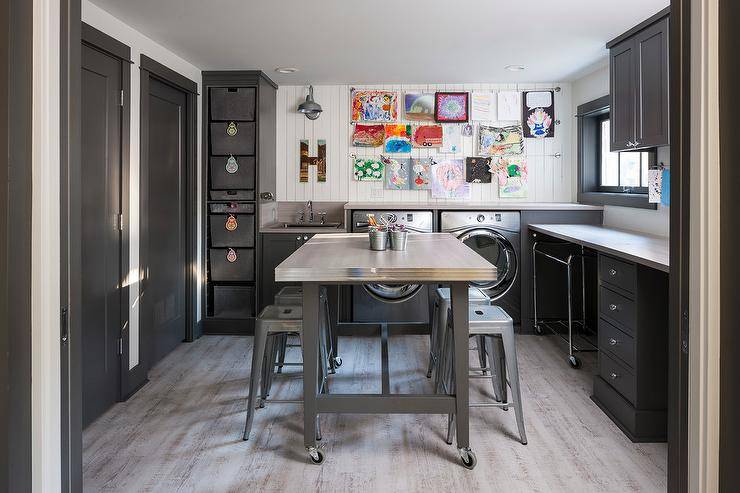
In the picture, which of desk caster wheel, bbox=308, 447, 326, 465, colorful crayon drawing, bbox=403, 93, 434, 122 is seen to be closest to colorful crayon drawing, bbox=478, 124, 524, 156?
colorful crayon drawing, bbox=403, 93, 434, 122

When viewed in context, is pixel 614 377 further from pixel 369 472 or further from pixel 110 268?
pixel 110 268

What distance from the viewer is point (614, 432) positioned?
2.89 meters

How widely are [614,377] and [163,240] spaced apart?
321 cm

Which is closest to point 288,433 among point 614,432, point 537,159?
point 614,432

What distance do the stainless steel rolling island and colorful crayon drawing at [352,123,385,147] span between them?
297 centimetres

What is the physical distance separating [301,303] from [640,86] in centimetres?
244

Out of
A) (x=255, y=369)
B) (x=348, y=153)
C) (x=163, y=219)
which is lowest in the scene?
(x=255, y=369)

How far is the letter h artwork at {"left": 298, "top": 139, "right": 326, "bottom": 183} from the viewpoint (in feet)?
18.1

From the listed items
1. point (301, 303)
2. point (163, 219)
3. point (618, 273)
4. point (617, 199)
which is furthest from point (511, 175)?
Answer: point (163, 219)

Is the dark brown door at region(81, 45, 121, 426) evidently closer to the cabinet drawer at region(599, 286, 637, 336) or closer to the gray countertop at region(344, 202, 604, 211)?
the gray countertop at region(344, 202, 604, 211)

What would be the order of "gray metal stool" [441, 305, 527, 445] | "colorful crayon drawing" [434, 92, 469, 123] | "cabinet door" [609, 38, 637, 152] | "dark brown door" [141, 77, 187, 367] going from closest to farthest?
"gray metal stool" [441, 305, 527, 445], "cabinet door" [609, 38, 637, 152], "dark brown door" [141, 77, 187, 367], "colorful crayon drawing" [434, 92, 469, 123]

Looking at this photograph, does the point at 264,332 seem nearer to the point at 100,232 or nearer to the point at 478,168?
the point at 100,232

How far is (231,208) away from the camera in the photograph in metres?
4.96

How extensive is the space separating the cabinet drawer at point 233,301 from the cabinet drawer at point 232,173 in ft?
2.97
